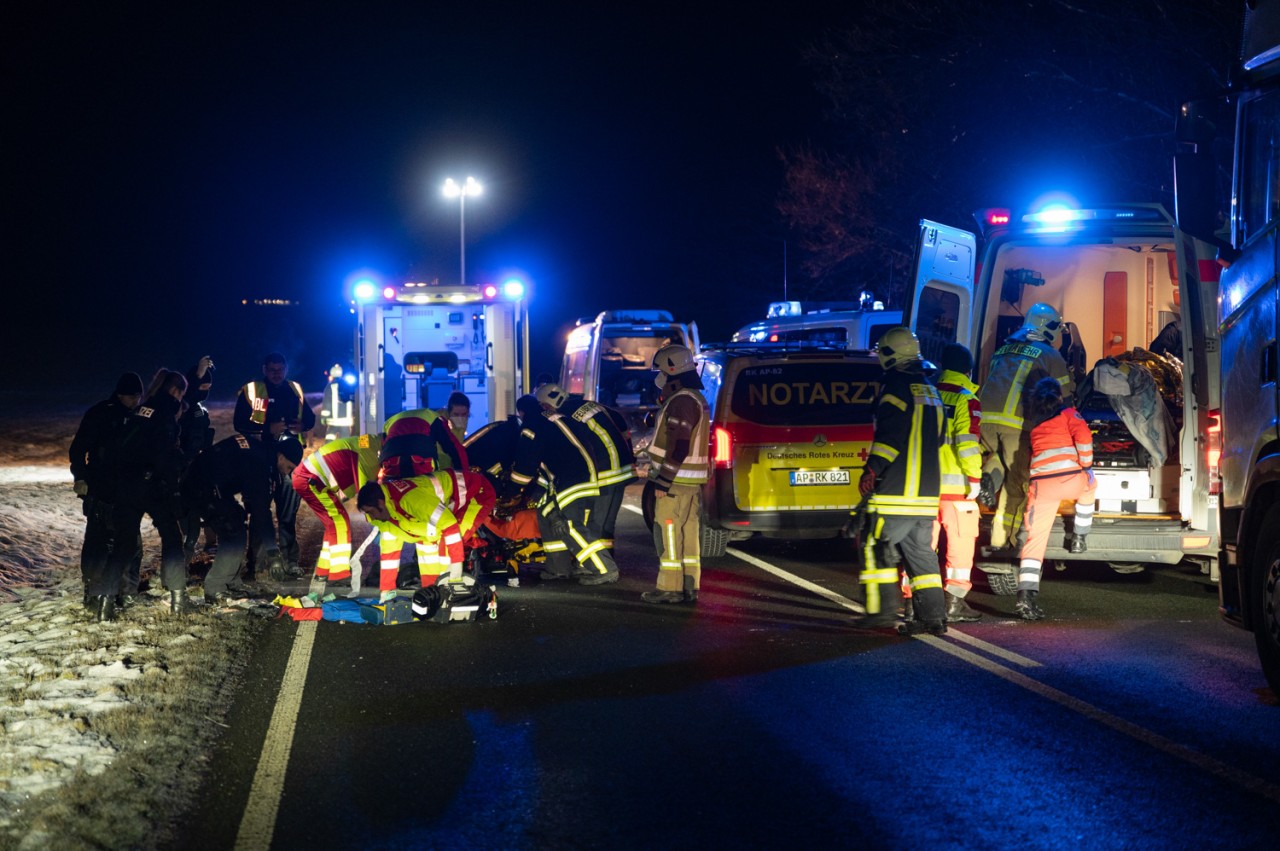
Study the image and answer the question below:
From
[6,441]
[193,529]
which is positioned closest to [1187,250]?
[193,529]

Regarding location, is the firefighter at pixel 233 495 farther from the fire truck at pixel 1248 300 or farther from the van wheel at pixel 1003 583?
the fire truck at pixel 1248 300

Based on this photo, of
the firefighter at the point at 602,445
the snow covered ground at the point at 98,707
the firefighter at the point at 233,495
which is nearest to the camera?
the snow covered ground at the point at 98,707

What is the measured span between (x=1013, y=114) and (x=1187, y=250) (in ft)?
53.2

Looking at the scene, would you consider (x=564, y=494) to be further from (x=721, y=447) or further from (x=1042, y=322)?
(x=1042, y=322)

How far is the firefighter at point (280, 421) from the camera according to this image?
34.4 ft

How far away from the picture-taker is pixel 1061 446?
27.7 feet

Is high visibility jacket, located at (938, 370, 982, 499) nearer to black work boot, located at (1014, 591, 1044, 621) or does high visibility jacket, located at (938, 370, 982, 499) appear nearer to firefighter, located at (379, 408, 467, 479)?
black work boot, located at (1014, 591, 1044, 621)

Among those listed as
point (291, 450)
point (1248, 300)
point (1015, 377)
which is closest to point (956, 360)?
point (1015, 377)

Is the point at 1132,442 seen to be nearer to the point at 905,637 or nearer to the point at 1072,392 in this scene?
the point at 1072,392

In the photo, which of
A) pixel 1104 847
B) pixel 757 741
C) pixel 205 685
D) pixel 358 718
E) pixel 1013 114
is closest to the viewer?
pixel 1104 847

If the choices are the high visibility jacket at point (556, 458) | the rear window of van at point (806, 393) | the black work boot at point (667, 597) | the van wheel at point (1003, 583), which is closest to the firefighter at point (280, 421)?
the high visibility jacket at point (556, 458)

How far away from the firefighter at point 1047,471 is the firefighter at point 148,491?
546 centimetres

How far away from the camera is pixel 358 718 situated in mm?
6160

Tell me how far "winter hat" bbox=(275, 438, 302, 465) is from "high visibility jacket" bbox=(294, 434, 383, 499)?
117 centimetres
